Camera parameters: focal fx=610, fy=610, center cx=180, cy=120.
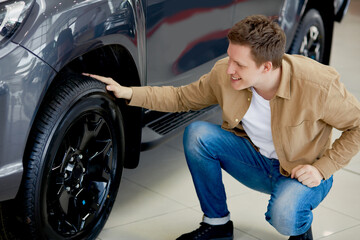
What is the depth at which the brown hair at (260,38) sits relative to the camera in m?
2.28

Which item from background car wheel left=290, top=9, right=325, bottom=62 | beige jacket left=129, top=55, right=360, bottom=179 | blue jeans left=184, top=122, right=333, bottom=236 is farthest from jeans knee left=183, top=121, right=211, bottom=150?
background car wheel left=290, top=9, right=325, bottom=62

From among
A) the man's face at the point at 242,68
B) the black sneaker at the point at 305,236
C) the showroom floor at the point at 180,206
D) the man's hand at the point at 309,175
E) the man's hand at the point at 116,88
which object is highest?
the man's face at the point at 242,68

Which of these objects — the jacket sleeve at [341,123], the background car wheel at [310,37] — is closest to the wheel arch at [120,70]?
the jacket sleeve at [341,123]

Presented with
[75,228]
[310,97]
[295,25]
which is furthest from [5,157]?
[295,25]

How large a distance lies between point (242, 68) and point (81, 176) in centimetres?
78

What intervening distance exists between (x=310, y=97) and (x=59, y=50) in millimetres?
981

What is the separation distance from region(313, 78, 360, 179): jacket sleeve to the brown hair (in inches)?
10.9

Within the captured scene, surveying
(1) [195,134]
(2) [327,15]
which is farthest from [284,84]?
(2) [327,15]

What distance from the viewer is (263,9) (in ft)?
11.6

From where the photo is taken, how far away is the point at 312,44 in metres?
4.68

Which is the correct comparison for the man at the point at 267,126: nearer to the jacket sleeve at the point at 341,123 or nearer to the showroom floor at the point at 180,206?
the jacket sleeve at the point at 341,123

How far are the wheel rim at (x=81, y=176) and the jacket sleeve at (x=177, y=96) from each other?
0.19 m

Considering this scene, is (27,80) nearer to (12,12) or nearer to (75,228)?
(12,12)

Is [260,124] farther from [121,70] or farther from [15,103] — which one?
[15,103]
